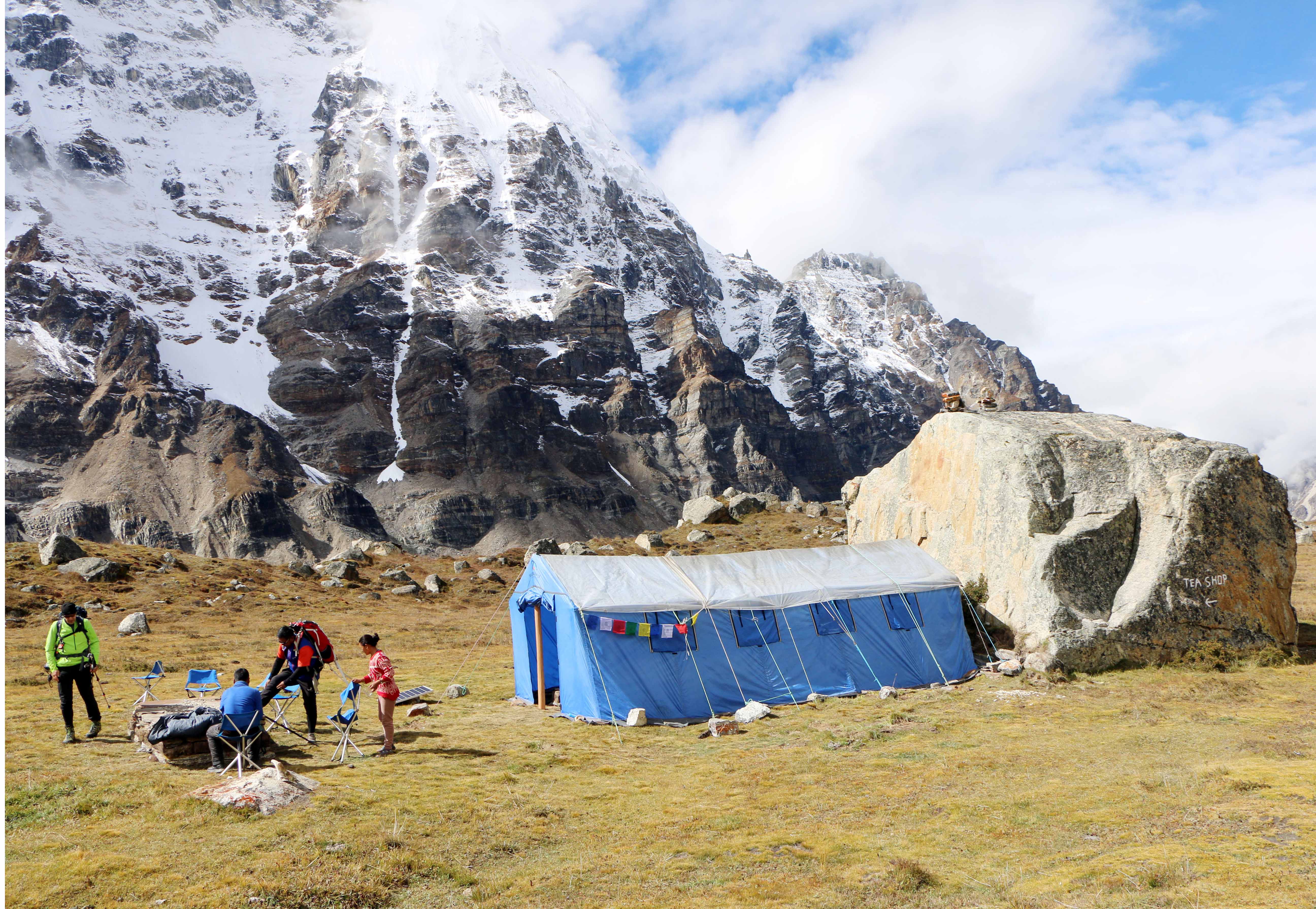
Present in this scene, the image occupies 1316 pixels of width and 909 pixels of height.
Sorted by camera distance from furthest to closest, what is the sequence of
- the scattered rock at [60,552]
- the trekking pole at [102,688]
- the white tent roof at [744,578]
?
the scattered rock at [60,552], the white tent roof at [744,578], the trekking pole at [102,688]

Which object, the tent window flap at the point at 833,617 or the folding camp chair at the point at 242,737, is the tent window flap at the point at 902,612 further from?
the folding camp chair at the point at 242,737

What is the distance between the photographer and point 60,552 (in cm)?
4509

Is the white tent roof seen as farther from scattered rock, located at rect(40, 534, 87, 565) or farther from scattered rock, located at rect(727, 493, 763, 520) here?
scattered rock, located at rect(727, 493, 763, 520)

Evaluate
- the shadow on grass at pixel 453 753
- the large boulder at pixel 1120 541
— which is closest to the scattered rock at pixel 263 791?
the shadow on grass at pixel 453 753

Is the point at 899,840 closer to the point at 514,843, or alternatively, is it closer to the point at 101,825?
the point at 514,843

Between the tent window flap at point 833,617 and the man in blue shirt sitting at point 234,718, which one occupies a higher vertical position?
the tent window flap at point 833,617

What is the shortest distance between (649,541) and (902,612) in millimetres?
39816

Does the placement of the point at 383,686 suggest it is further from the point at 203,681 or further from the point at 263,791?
the point at 203,681

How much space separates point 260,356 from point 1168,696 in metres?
205

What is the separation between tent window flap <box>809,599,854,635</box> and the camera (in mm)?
20422

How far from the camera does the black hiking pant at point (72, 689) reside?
45.3 ft

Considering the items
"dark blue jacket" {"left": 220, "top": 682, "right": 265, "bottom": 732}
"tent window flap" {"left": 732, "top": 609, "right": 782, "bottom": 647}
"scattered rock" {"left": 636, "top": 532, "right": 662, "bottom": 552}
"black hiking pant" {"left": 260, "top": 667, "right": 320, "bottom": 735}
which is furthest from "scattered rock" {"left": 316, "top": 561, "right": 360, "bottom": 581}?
"dark blue jacket" {"left": 220, "top": 682, "right": 265, "bottom": 732}

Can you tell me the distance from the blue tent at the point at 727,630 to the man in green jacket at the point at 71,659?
902cm

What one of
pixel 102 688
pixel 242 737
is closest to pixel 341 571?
pixel 102 688
